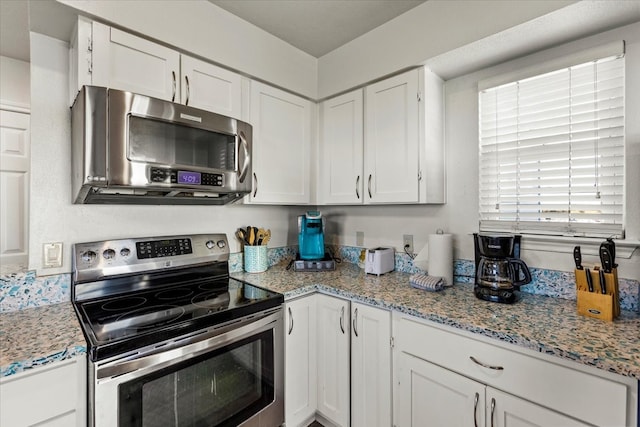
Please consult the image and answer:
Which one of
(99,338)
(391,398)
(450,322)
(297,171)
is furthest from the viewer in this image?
(297,171)

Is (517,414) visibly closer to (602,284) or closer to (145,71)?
(602,284)

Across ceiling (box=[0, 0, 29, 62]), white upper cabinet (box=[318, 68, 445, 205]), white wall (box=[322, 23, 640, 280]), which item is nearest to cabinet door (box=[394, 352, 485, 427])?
white wall (box=[322, 23, 640, 280])

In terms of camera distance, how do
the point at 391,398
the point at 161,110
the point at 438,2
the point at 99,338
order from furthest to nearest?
the point at 438,2
the point at 391,398
the point at 161,110
the point at 99,338

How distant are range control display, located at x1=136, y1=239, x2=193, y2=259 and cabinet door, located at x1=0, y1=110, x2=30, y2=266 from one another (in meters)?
1.20

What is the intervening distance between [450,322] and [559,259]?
73 centimetres

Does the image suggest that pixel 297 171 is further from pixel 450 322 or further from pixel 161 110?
pixel 450 322

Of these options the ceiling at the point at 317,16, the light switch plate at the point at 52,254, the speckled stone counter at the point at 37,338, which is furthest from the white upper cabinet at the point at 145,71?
the speckled stone counter at the point at 37,338

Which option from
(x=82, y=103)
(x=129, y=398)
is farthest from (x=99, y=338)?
(x=82, y=103)

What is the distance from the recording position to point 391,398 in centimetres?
144

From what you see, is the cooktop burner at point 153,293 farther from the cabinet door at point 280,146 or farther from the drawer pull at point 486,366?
the drawer pull at point 486,366

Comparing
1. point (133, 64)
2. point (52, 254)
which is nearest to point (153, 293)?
point (52, 254)

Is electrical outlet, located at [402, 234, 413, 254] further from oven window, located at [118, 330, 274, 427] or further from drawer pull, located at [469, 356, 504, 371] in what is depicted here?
oven window, located at [118, 330, 274, 427]

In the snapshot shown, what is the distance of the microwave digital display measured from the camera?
138cm

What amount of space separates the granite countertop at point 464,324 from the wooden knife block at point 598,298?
32 millimetres
